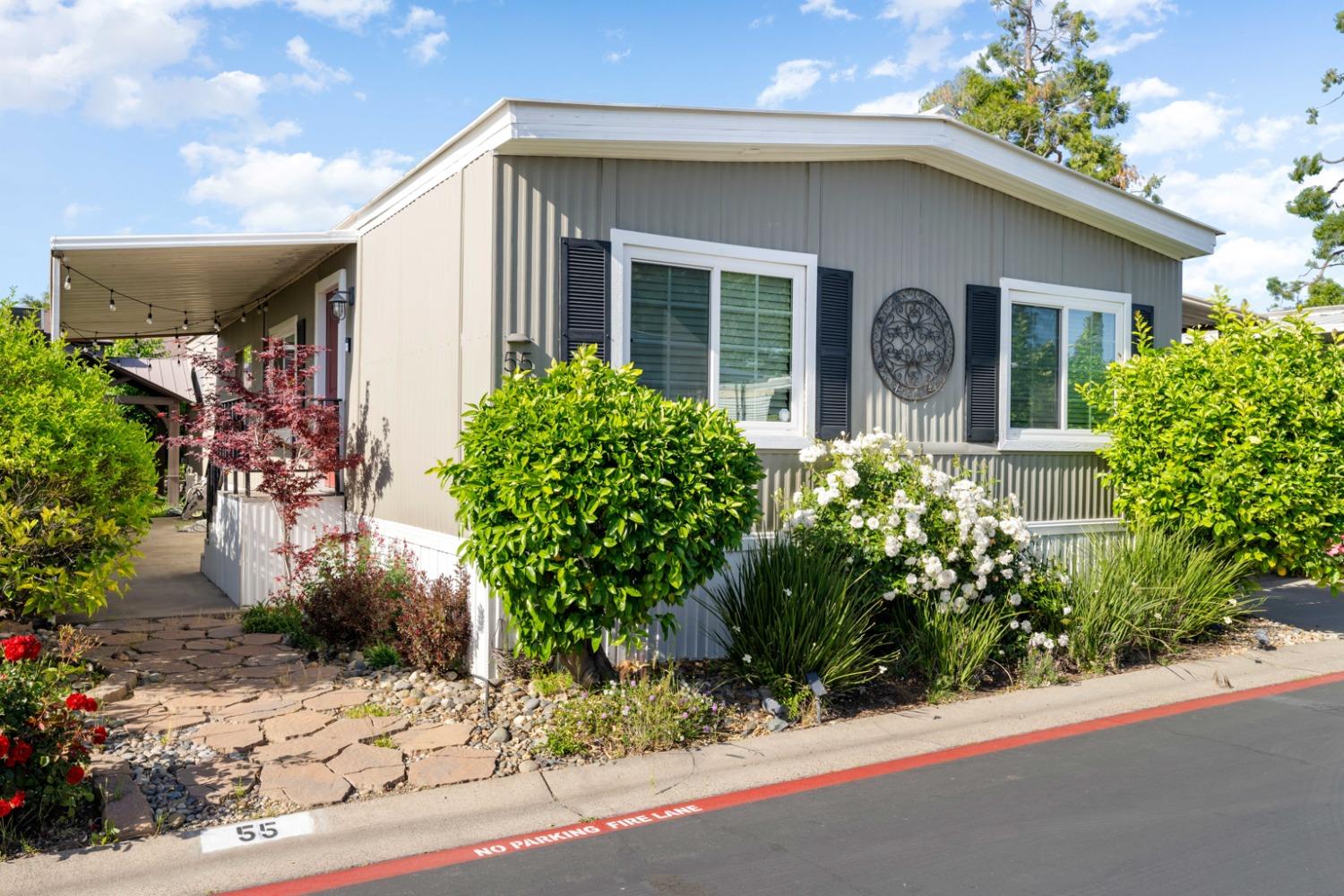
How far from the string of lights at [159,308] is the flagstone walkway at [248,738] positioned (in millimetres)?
4456

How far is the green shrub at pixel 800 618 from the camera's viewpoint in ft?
21.1

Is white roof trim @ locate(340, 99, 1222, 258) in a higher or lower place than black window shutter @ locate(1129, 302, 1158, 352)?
higher

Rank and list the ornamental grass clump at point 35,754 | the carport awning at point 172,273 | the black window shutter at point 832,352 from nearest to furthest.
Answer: the ornamental grass clump at point 35,754 → the black window shutter at point 832,352 → the carport awning at point 172,273

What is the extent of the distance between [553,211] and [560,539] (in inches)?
103

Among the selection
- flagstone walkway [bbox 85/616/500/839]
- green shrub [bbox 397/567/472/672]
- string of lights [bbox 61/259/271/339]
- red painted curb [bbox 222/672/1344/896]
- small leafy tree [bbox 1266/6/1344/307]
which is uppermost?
small leafy tree [bbox 1266/6/1344/307]

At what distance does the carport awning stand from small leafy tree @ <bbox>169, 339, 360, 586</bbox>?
1038 millimetres

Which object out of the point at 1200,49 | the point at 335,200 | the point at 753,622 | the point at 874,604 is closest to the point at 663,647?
the point at 753,622

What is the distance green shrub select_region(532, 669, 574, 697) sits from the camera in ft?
20.7

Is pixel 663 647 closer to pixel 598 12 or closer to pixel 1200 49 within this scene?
pixel 598 12

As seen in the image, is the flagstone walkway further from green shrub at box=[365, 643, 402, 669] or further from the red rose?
the red rose

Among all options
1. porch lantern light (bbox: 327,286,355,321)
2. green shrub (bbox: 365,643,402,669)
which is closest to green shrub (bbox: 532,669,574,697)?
green shrub (bbox: 365,643,402,669)

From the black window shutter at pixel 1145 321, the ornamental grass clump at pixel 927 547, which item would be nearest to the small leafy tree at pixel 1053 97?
the black window shutter at pixel 1145 321

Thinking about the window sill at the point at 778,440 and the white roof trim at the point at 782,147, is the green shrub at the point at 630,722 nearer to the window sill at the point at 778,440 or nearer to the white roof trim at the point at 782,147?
the window sill at the point at 778,440

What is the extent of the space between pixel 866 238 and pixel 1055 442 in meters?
2.91
